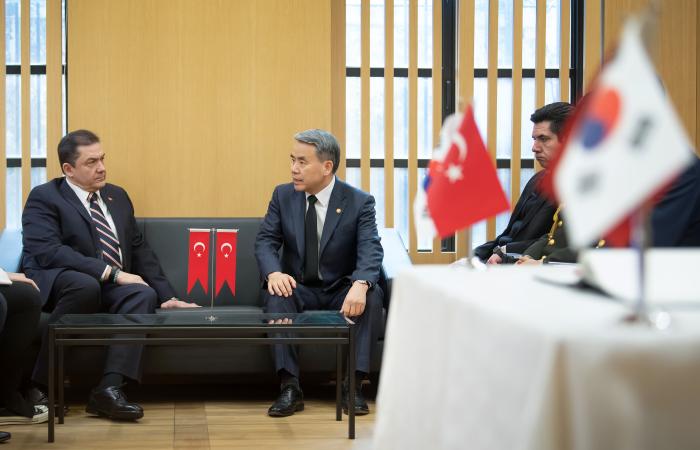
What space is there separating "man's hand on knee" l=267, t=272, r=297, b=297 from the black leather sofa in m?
0.26

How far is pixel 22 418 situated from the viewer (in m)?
3.52

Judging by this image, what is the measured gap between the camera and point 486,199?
1969mm

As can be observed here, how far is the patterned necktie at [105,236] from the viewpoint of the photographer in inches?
165

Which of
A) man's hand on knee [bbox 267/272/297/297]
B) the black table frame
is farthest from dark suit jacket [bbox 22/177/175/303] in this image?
the black table frame

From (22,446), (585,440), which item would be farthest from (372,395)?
(585,440)

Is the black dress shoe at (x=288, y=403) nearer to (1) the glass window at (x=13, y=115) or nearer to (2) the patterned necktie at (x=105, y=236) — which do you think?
(2) the patterned necktie at (x=105, y=236)

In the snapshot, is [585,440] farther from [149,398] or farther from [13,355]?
[149,398]

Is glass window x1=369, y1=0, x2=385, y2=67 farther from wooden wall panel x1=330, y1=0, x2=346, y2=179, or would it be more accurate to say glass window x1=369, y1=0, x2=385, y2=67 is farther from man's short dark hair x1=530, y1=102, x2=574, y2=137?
man's short dark hair x1=530, y1=102, x2=574, y2=137

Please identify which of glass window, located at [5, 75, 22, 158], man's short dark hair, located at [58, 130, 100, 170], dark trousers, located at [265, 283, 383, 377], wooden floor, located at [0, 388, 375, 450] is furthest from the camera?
glass window, located at [5, 75, 22, 158]

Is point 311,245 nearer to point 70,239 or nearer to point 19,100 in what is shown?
point 70,239

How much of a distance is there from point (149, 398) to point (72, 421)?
21.9 inches

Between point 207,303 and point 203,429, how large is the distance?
4.06ft

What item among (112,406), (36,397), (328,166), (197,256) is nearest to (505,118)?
(328,166)

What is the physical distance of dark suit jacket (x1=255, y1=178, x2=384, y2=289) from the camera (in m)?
4.18
